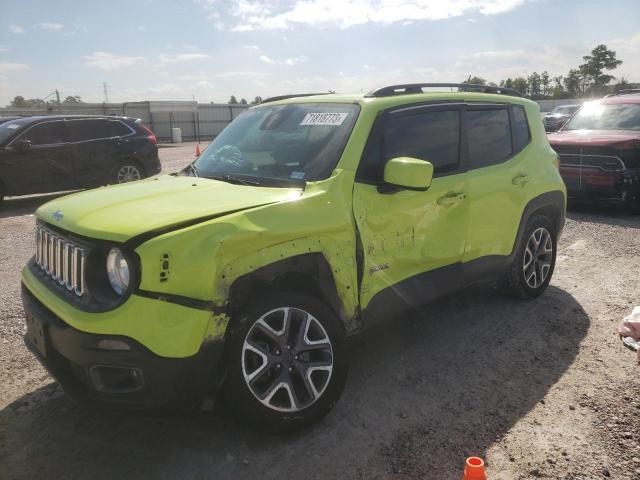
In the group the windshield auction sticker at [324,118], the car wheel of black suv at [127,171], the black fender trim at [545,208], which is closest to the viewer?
the windshield auction sticker at [324,118]

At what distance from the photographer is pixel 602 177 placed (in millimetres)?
8266

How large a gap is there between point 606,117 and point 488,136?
6.49 m

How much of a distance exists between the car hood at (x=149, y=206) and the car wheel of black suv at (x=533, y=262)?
97.1 inches

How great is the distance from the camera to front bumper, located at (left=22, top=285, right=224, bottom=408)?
7.77ft

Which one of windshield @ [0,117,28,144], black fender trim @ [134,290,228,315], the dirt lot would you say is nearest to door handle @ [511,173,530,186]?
the dirt lot

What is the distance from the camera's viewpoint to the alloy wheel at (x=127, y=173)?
11.1 m

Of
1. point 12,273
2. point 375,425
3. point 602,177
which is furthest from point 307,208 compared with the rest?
point 602,177

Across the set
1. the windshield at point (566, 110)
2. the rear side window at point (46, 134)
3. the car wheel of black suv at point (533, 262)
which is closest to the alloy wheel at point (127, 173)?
the rear side window at point (46, 134)

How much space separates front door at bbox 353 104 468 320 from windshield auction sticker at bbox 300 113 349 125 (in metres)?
0.24

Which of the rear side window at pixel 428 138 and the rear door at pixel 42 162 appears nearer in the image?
the rear side window at pixel 428 138

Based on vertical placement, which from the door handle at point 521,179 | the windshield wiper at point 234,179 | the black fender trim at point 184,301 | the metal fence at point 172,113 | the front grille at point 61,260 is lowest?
the black fender trim at point 184,301

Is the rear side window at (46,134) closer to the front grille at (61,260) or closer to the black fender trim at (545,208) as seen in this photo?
the front grille at (61,260)

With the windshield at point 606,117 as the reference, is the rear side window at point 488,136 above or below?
below

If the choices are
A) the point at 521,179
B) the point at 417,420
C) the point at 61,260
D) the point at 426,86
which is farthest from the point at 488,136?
the point at 61,260
